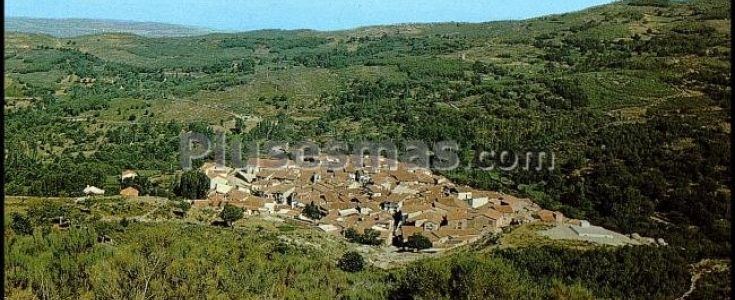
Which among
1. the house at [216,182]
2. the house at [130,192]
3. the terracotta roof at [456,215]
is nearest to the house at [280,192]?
the house at [216,182]

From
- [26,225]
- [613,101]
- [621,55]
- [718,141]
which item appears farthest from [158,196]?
[621,55]

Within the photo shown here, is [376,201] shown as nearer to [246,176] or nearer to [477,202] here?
[477,202]

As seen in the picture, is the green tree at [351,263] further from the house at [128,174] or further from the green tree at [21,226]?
the house at [128,174]

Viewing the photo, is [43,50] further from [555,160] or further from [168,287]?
[168,287]

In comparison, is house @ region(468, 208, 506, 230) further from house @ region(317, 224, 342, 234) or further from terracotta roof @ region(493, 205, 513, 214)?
house @ region(317, 224, 342, 234)

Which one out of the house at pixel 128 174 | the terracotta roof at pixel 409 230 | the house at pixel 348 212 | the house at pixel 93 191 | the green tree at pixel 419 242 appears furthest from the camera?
the house at pixel 128 174

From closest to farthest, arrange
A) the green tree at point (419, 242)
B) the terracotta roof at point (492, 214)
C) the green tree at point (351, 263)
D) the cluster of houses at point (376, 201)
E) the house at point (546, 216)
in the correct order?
the green tree at point (351, 263) < the green tree at point (419, 242) < the cluster of houses at point (376, 201) < the terracotta roof at point (492, 214) < the house at point (546, 216)

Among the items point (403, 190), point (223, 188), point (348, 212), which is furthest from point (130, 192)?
point (403, 190)
